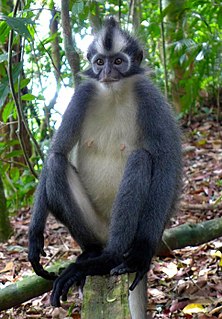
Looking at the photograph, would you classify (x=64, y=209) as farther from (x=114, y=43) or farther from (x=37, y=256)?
(x=114, y=43)

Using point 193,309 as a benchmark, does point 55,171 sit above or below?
above

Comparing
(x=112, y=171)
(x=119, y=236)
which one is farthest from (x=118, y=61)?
(x=119, y=236)

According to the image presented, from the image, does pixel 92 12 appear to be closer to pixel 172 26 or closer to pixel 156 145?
pixel 156 145

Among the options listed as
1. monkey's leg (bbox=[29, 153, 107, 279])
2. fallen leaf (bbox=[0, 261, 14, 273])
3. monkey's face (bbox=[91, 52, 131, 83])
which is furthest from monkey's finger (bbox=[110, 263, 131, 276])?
fallen leaf (bbox=[0, 261, 14, 273])

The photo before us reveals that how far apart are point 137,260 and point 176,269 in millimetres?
1474

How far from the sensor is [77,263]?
3502 millimetres

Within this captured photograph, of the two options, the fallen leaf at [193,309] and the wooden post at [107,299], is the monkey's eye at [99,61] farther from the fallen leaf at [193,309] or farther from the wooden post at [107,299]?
the fallen leaf at [193,309]

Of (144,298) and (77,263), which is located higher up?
(77,263)

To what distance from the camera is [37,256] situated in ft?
12.5

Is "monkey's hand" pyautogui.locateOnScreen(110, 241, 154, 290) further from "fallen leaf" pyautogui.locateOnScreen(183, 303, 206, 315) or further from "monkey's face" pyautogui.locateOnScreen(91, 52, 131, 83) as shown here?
"monkey's face" pyautogui.locateOnScreen(91, 52, 131, 83)

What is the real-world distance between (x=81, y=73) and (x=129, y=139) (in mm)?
690

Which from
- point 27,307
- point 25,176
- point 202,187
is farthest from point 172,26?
point 27,307

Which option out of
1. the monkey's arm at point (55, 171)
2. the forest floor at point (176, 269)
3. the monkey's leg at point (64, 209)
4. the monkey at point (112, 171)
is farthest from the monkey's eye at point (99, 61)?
the forest floor at point (176, 269)

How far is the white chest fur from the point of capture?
13.8 feet
